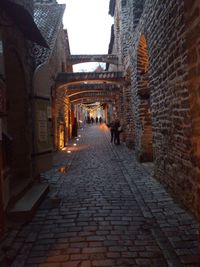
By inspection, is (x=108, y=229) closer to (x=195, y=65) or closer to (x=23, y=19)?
(x=195, y=65)

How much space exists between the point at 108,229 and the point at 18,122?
2992mm

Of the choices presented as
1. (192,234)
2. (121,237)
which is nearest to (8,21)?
(121,237)

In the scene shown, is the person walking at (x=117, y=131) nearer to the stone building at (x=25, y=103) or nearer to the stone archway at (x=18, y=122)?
the stone building at (x=25, y=103)

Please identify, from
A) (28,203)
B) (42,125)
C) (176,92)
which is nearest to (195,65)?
(176,92)

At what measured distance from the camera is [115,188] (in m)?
6.44

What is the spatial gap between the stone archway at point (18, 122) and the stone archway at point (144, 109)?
14.2 ft

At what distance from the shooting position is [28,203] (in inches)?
193

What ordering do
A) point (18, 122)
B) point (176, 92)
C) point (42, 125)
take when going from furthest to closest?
point (42, 125)
point (18, 122)
point (176, 92)

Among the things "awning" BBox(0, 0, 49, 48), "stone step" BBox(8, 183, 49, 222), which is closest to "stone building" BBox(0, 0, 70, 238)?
"awning" BBox(0, 0, 49, 48)

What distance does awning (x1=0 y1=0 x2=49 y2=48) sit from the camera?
4.41m

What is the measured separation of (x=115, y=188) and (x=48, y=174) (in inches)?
94.9

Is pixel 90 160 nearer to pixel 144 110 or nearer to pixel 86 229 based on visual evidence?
pixel 144 110

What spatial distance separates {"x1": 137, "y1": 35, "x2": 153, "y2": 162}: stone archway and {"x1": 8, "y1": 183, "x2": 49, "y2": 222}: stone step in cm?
426

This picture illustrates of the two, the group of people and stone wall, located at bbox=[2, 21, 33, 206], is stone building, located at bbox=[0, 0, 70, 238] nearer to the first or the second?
stone wall, located at bbox=[2, 21, 33, 206]
